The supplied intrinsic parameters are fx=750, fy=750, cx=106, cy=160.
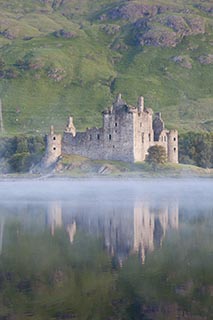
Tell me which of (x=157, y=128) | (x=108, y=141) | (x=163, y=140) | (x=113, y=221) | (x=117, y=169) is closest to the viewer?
(x=113, y=221)

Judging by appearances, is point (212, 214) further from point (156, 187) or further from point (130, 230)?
point (156, 187)

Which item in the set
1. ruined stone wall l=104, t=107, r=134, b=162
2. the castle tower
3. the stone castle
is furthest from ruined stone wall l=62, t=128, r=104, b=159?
the castle tower

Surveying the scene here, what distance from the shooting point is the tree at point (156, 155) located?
11519cm

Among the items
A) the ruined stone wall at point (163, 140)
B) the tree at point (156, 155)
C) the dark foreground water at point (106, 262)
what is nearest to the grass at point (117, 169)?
the tree at point (156, 155)

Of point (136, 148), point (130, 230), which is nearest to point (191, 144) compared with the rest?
point (136, 148)

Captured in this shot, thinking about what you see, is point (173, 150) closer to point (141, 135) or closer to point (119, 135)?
point (141, 135)

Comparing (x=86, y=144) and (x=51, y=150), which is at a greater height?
(x=86, y=144)

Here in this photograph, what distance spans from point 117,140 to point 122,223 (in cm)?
6636

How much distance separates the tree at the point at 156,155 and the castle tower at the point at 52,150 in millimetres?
14345

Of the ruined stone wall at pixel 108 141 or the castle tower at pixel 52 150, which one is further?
the castle tower at pixel 52 150

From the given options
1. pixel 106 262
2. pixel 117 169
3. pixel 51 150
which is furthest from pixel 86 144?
pixel 106 262

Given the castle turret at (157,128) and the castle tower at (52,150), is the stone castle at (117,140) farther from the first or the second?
the castle turret at (157,128)

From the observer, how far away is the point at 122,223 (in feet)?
170

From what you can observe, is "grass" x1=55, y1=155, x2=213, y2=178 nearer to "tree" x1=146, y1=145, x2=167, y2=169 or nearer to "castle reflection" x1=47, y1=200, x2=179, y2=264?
"tree" x1=146, y1=145, x2=167, y2=169
